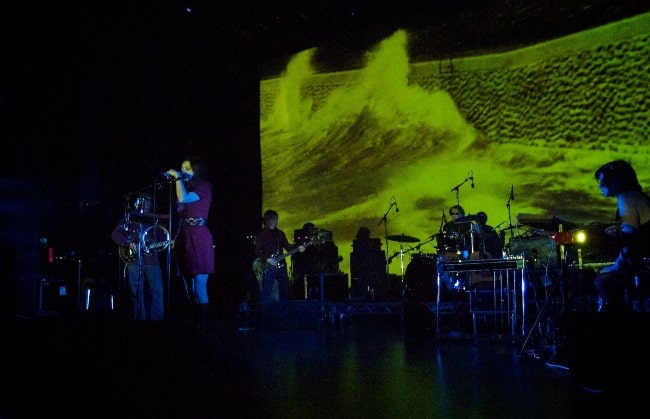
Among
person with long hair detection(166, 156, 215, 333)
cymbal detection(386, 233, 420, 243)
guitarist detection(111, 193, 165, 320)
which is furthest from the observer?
cymbal detection(386, 233, 420, 243)

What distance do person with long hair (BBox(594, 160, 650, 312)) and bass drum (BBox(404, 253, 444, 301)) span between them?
4448 millimetres

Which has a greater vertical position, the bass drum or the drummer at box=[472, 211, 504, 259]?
the drummer at box=[472, 211, 504, 259]

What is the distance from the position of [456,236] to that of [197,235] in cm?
337

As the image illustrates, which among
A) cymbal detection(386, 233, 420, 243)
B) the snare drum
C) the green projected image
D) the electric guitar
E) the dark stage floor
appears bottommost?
the dark stage floor

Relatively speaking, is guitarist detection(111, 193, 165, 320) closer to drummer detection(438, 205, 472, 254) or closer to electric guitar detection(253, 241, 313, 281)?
electric guitar detection(253, 241, 313, 281)

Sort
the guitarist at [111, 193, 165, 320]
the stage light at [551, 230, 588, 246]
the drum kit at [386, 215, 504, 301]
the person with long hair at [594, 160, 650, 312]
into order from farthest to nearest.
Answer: the drum kit at [386, 215, 504, 301] < the guitarist at [111, 193, 165, 320] < the stage light at [551, 230, 588, 246] < the person with long hair at [594, 160, 650, 312]

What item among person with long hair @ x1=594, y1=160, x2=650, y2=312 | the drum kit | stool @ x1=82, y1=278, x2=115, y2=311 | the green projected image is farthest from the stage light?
stool @ x1=82, y1=278, x2=115, y2=311

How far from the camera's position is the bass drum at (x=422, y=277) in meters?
8.43

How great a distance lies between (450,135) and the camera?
346 inches

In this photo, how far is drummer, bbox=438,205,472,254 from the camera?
715 centimetres

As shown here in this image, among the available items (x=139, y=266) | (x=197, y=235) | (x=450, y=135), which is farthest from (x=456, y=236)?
(x=139, y=266)

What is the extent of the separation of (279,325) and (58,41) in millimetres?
4212

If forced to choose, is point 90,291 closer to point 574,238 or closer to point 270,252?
point 270,252

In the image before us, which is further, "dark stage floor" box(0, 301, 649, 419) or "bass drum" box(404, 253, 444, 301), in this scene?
"bass drum" box(404, 253, 444, 301)
